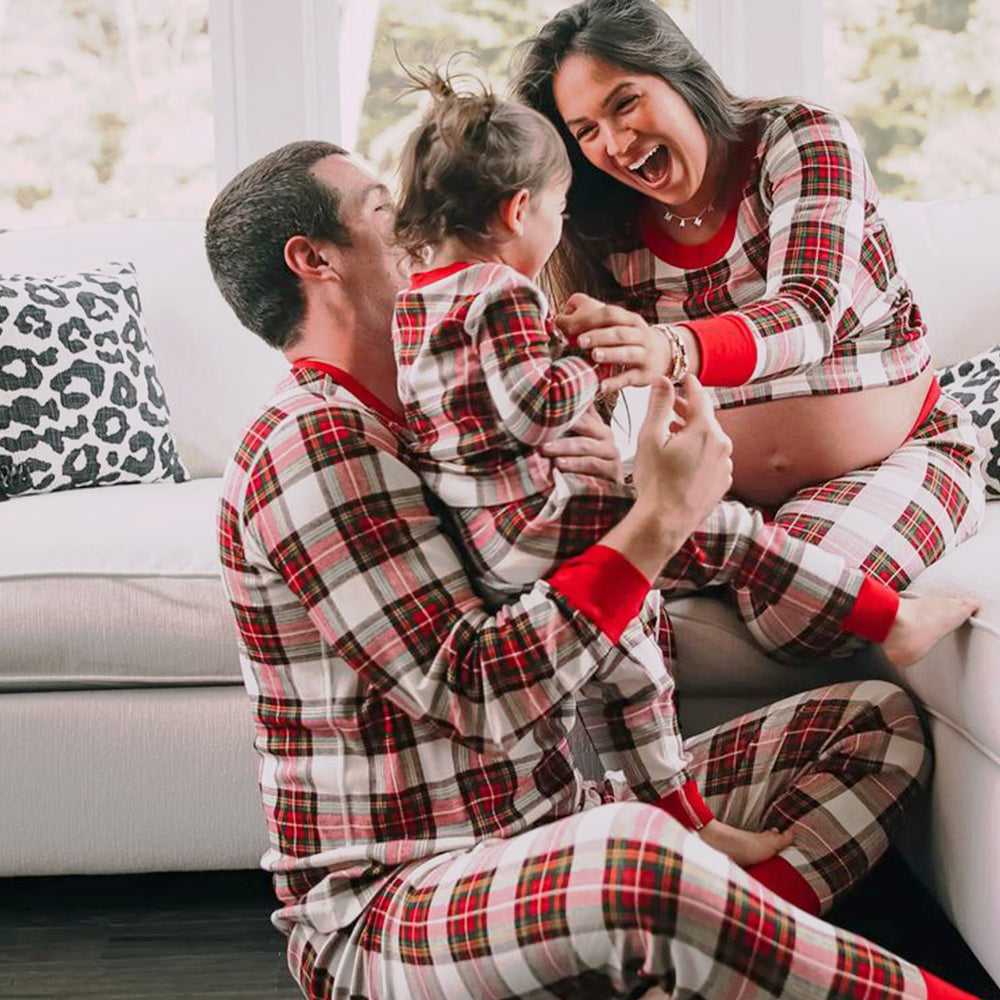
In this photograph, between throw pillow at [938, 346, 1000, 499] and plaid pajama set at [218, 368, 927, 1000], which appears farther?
throw pillow at [938, 346, 1000, 499]

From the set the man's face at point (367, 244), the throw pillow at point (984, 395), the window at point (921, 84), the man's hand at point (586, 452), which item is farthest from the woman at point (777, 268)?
the window at point (921, 84)

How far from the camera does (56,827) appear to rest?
1.90 metres

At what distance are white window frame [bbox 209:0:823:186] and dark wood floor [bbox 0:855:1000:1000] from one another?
2011mm

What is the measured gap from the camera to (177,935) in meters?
1.89

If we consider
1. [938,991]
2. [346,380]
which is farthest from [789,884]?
[346,380]

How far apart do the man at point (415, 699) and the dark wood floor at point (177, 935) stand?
50 cm

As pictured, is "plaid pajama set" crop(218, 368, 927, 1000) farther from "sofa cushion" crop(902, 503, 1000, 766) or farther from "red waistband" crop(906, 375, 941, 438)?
"red waistband" crop(906, 375, 941, 438)

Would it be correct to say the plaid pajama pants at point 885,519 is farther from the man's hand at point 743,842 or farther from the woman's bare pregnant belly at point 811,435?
the man's hand at point 743,842

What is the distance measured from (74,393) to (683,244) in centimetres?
109

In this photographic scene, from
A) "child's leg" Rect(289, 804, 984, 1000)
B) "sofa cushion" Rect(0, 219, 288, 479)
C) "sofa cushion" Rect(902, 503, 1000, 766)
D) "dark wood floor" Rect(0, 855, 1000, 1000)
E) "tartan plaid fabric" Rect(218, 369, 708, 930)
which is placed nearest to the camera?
"child's leg" Rect(289, 804, 984, 1000)

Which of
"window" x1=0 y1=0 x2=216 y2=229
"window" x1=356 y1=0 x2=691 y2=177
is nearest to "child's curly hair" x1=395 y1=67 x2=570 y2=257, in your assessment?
Answer: "window" x1=356 y1=0 x2=691 y2=177

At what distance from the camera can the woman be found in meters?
1.81

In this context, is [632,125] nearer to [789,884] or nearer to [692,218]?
Answer: [692,218]

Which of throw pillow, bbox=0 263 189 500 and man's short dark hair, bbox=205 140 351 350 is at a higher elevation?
man's short dark hair, bbox=205 140 351 350
